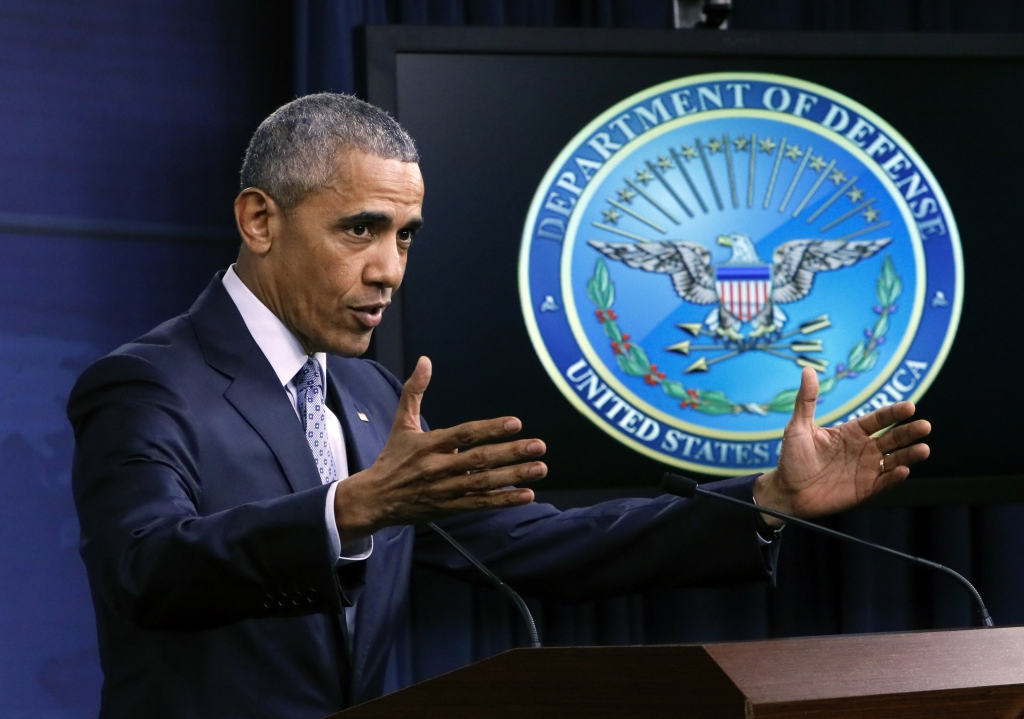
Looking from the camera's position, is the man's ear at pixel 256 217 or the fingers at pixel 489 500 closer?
the fingers at pixel 489 500

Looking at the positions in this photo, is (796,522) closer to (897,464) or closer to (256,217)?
(897,464)

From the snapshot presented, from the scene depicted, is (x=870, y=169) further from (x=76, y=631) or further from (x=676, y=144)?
(x=76, y=631)

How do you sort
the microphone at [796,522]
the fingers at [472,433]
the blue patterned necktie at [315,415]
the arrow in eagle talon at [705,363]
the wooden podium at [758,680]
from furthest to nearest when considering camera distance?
the arrow in eagle talon at [705,363] → the blue patterned necktie at [315,415] → the microphone at [796,522] → the fingers at [472,433] → the wooden podium at [758,680]

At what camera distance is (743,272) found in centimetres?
301

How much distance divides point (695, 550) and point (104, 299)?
1.59m

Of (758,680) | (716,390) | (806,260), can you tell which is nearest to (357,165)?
(758,680)

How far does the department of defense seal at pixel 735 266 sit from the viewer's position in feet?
9.54

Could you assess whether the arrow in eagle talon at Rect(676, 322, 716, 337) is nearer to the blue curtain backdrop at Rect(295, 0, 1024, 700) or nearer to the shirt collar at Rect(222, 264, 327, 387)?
the blue curtain backdrop at Rect(295, 0, 1024, 700)

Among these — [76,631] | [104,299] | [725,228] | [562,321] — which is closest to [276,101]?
[104,299]

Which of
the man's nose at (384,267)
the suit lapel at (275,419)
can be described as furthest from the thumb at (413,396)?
the man's nose at (384,267)

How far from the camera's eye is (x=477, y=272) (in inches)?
112

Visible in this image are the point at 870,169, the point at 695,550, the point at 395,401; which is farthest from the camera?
the point at 870,169

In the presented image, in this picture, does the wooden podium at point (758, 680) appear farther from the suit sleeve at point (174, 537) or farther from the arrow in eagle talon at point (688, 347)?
the arrow in eagle talon at point (688, 347)

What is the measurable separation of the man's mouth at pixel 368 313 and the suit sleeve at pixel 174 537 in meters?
0.34
